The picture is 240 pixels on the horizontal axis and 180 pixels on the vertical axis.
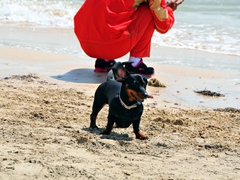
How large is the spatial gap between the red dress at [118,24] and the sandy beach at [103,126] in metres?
0.43

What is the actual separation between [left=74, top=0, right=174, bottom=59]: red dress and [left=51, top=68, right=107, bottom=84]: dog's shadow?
10.6 inches

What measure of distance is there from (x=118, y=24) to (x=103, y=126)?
250 cm

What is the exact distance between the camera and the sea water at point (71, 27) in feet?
31.6

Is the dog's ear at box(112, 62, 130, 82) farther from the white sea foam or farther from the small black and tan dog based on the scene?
the white sea foam

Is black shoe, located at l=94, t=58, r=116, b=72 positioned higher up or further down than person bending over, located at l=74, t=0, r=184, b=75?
further down

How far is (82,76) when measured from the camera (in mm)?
7117

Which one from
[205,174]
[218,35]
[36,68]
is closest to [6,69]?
[36,68]

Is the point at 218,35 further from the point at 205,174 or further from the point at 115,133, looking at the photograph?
the point at 205,174

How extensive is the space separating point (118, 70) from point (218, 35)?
734cm

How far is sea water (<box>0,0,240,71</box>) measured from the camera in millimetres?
9631

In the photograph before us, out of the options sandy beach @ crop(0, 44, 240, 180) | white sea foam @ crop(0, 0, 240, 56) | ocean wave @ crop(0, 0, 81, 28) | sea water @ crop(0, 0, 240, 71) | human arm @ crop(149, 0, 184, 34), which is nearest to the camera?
sandy beach @ crop(0, 44, 240, 180)

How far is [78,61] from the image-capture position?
8039 millimetres

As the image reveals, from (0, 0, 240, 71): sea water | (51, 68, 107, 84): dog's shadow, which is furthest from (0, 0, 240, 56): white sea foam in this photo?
(51, 68, 107, 84): dog's shadow

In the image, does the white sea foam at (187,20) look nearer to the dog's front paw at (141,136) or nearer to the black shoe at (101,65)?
the black shoe at (101,65)
